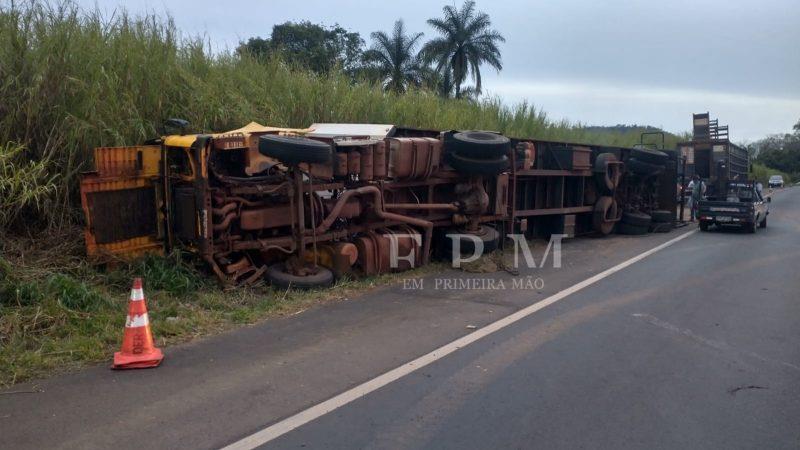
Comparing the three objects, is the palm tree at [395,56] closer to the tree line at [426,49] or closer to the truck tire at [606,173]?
the tree line at [426,49]

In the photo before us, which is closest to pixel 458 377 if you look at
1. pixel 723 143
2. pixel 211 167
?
pixel 211 167

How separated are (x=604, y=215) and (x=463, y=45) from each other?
107 feet

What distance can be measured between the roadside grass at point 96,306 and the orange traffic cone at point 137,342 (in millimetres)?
327

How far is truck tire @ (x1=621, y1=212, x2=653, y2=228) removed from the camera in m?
19.1

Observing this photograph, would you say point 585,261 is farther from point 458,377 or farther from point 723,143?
point 723,143

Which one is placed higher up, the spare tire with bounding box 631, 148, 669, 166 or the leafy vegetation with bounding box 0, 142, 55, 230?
the spare tire with bounding box 631, 148, 669, 166

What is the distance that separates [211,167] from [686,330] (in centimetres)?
592

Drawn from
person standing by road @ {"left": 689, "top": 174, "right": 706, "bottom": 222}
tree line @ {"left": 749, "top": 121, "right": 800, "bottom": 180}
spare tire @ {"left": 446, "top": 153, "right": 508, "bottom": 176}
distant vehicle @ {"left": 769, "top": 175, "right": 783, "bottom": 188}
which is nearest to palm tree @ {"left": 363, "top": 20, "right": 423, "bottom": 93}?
person standing by road @ {"left": 689, "top": 174, "right": 706, "bottom": 222}

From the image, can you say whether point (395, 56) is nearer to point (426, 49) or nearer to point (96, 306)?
point (426, 49)

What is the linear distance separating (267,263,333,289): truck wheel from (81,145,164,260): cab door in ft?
4.88

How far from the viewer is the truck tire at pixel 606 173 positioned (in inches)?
699

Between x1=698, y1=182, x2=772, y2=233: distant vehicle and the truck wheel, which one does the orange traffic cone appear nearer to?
the truck wheel

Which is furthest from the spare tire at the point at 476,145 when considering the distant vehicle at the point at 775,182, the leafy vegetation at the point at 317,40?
the distant vehicle at the point at 775,182

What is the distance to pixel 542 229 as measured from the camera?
1712 centimetres
